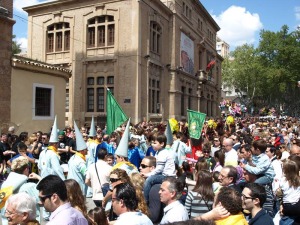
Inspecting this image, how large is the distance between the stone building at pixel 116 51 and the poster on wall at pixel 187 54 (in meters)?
0.36

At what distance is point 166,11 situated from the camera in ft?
97.5

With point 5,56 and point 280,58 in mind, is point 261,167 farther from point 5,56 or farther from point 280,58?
point 280,58

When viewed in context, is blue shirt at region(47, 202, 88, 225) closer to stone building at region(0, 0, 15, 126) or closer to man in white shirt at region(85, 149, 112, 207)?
man in white shirt at region(85, 149, 112, 207)

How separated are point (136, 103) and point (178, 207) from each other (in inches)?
821

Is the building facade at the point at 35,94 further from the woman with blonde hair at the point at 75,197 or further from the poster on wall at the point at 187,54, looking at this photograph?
the poster on wall at the point at 187,54

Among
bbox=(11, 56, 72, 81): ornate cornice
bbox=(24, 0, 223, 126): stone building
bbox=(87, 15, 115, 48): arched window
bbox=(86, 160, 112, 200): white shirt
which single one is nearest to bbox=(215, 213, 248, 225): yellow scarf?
bbox=(86, 160, 112, 200): white shirt

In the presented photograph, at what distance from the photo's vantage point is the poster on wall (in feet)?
108

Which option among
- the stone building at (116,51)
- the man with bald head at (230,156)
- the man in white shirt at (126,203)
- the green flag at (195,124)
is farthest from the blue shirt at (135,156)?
the stone building at (116,51)

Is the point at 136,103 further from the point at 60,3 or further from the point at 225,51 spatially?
the point at 225,51

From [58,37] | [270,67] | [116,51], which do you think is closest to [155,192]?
[116,51]

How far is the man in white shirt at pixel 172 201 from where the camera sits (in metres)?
4.05

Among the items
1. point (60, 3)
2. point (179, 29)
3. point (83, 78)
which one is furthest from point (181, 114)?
point (60, 3)

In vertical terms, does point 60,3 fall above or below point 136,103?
above

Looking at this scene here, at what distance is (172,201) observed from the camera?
4.21 m
